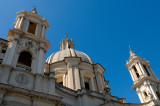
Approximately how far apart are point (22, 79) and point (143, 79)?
18.9m

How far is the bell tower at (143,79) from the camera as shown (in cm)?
2527

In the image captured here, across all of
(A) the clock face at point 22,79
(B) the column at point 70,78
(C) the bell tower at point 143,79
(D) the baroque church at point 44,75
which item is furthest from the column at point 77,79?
(C) the bell tower at point 143,79

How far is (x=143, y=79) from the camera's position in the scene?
26781mm

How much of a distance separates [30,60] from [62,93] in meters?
4.71

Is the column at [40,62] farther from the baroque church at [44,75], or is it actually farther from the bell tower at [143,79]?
the bell tower at [143,79]

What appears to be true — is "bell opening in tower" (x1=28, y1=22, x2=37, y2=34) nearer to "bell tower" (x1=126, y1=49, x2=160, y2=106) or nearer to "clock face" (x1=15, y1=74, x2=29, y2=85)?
"clock face" (x1=15, y1=74, x2=29, y2=85)

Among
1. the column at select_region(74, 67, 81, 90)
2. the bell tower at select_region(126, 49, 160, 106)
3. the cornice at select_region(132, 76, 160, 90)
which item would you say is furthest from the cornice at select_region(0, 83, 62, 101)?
the cornice at select_region(132, 76, 160, 90)

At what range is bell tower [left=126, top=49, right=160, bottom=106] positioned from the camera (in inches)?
995

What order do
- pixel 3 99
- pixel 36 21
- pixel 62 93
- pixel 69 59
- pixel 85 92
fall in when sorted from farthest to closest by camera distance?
pixel 69 59 < pixel 36 21 < pixel 85 92 < pixel 62 93 < pixel 3 99

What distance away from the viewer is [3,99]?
12.1 meters

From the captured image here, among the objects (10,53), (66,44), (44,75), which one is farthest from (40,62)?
(66,44)

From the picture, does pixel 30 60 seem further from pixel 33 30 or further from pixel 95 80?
pixel 95 80

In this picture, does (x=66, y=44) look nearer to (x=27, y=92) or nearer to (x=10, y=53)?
(x=10, y=53)

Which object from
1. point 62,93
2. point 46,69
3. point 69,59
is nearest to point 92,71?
point 69,59
